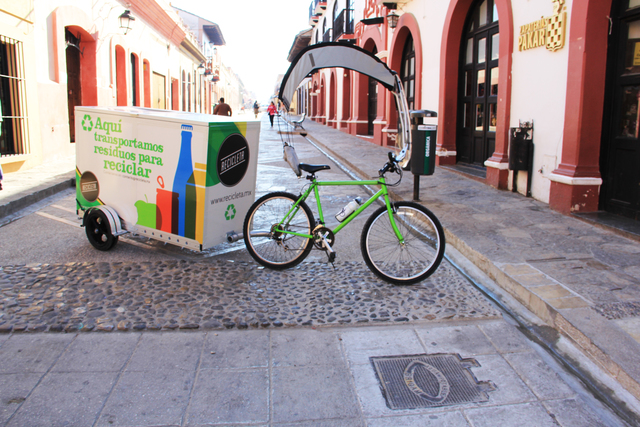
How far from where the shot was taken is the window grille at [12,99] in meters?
9.37

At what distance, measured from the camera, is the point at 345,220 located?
4.37 meters

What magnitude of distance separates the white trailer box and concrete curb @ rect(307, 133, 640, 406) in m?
2.39

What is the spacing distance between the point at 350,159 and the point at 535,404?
1001cm

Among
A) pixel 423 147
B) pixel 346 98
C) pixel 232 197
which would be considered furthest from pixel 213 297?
pixel 346 98

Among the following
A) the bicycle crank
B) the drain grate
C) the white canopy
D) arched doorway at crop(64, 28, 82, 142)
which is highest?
arched doorway at crop(64, 28, 82, 142)

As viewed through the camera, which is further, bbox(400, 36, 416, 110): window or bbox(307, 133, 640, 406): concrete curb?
bbox(400, 36, 416, 110): window

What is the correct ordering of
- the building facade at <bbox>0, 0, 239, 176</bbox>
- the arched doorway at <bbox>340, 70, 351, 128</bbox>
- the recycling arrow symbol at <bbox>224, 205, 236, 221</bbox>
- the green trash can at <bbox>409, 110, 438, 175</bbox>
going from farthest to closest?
1. the arched doorway at <bbox>340, 70, 351, 128</bbox>
2. the building facade at <bbox>0, 0, 239, 176</bbox>
3. the green trash can at <bbox>409, 110, 438, 175</bbox>
4. the recycling arrow symbol at <bbox>224, 205, 236, 221</bbox>

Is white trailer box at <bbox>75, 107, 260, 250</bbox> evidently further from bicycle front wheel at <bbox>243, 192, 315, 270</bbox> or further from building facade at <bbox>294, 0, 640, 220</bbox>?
building facade at <bbox>294, 0, 640, 220</bbox>

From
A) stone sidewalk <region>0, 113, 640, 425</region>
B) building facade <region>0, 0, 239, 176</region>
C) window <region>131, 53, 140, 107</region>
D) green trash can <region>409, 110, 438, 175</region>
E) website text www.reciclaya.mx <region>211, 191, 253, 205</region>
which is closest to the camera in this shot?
stone sidewalk <region>0, 113, 640, 425</region>

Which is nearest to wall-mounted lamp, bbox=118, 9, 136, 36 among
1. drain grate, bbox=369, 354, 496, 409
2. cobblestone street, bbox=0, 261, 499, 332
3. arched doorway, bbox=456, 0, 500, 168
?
arched doorway, bbox=456, 0, 500, 168

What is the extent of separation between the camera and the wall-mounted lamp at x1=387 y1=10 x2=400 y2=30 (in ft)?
44.5

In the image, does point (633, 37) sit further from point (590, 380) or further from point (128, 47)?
point (128, 47)

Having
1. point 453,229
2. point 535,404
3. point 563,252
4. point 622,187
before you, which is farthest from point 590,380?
point 622,187

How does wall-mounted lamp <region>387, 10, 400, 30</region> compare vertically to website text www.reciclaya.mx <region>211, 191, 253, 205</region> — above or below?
above
